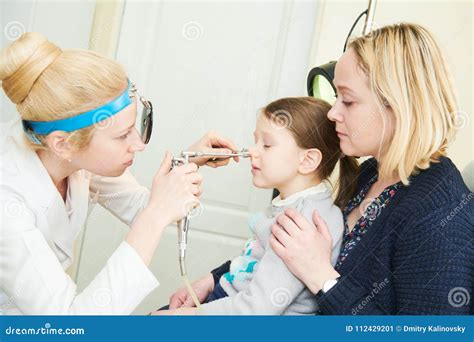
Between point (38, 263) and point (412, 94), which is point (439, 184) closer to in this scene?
point (412, 94)

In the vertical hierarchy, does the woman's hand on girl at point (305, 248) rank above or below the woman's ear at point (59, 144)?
below

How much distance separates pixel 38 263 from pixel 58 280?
45mm

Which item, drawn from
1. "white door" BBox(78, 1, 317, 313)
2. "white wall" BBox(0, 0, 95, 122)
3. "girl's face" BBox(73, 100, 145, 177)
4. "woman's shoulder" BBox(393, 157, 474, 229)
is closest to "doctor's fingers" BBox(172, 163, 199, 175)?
"girl's face" BBox(73, 100, 145, 177)

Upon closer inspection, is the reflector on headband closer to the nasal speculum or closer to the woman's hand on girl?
the nasal speculum

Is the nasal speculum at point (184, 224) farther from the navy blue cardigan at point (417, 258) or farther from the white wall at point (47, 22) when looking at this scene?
the white wall at point (47, 22)

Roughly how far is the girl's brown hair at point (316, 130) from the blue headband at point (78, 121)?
34 centimetres

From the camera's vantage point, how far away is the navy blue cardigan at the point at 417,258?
3.43 feet

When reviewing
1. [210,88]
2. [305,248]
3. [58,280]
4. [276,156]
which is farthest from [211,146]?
[210,88]

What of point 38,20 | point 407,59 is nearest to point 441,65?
point 407,59

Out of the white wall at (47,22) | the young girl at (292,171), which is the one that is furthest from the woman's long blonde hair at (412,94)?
the white wall at (47,22)

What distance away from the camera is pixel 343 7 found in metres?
2.36

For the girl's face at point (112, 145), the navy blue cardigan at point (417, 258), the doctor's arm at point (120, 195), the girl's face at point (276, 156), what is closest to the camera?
the navy blue cardigan at point (417, 258)

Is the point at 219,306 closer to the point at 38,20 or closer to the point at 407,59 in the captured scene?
the point at 407,59

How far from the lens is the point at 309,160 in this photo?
133cm
